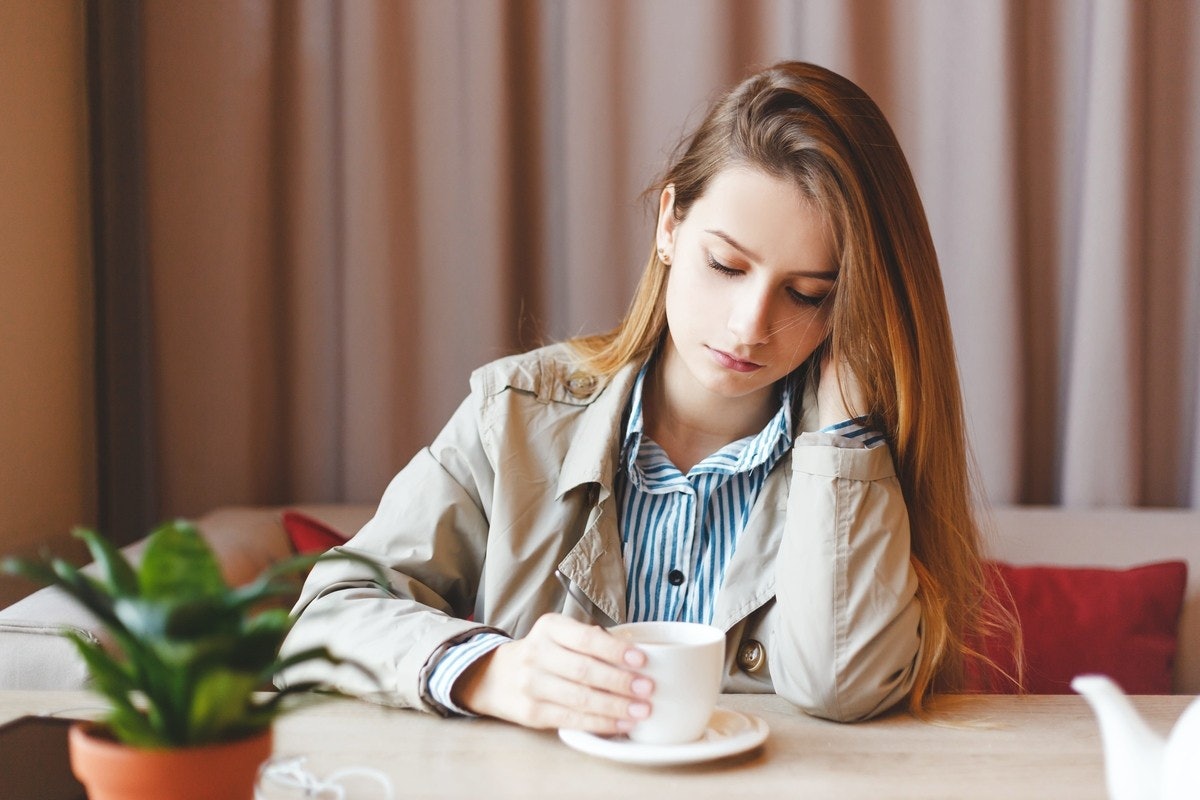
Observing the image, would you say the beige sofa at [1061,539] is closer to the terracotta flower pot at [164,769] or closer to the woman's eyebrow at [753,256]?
the woman's eyebrow at [753,256]

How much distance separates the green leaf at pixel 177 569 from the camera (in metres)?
0.58

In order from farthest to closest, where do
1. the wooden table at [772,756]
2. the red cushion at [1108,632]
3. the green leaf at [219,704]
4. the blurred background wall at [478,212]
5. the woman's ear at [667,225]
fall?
the blurred background wall at [478,212] → the red cushion at [1108,632] → the woman's ear at [667,225] → the wooden table at [772,756] → the green leaf at [219,704]

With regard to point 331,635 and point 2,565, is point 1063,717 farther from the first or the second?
point 2,565

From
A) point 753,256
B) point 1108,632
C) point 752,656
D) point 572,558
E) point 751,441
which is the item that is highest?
point 753,256

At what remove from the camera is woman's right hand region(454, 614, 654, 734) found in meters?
0.82

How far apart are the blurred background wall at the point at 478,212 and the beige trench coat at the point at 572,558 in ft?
2.49

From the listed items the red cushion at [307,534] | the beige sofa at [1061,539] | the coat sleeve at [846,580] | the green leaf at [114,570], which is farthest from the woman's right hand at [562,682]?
the red cushion at [307,534]

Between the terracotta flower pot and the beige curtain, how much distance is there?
5.00ft

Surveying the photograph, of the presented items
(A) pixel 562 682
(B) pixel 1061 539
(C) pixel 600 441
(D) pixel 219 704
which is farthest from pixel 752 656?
(B) pixel 1061 539

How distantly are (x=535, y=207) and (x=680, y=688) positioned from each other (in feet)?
4.74

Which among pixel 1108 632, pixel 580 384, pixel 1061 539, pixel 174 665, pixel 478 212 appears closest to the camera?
pixel 174 665

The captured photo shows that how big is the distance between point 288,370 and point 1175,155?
5.39 feet

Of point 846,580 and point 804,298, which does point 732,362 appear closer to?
point 804,298

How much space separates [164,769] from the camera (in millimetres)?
564
